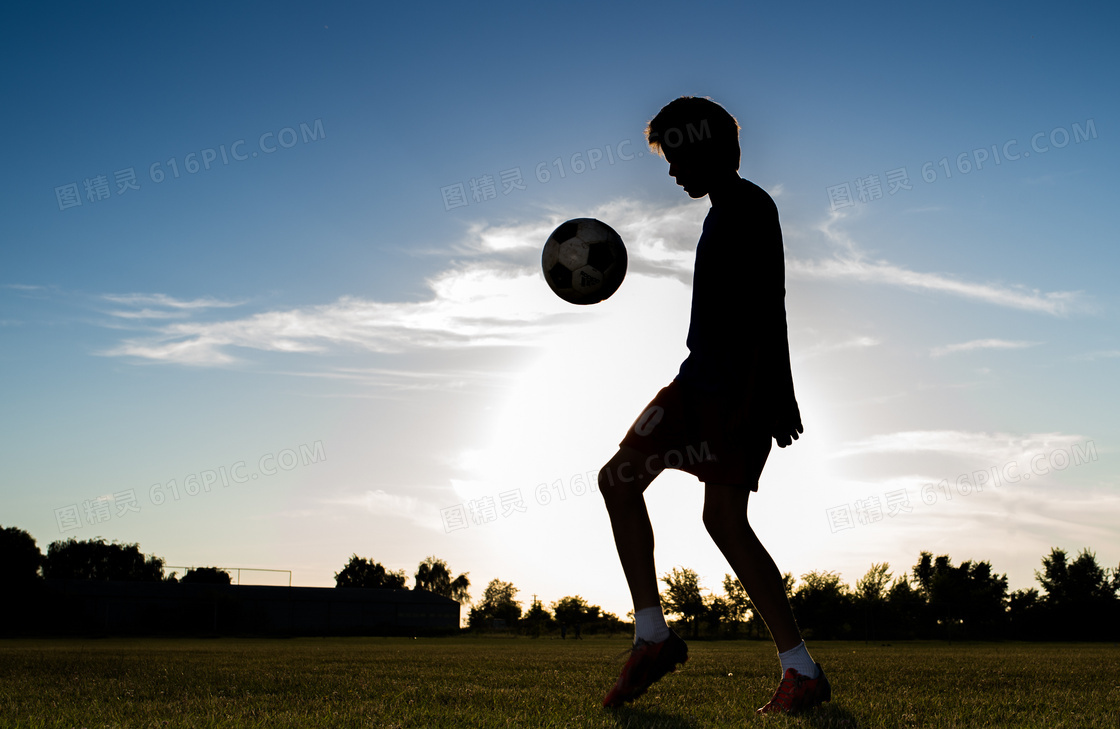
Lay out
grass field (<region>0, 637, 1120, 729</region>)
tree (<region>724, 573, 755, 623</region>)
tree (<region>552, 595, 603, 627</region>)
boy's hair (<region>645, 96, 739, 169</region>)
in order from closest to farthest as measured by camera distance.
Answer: grass field (<region>0, 637, 1120, 729</region>) < boy's hair (<region>645, 96, 739, 169</region>) < tree (<region>724, 573, 755, 623</region>) < tree (<region>552, 595, 603, 627</region>)

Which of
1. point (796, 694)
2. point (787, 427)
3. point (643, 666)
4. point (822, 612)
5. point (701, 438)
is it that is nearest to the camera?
point (796, 694)

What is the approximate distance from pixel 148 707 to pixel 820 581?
183ft

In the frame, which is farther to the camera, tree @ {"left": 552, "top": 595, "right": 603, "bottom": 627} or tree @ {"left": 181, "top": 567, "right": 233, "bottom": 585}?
tree @ {"left": 181, "top": 567, "right": 233, "bottom": 585}

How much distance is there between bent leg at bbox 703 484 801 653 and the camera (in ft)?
10.2

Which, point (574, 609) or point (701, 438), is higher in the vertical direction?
point (701, 438)

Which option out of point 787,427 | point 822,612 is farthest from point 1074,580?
point 787,427

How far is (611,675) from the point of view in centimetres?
549

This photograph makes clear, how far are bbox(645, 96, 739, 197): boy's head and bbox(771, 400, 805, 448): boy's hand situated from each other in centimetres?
105

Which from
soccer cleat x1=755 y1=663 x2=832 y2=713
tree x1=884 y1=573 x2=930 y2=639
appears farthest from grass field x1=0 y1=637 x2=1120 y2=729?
tree x1=884 y1=573 x2=930 y2=639

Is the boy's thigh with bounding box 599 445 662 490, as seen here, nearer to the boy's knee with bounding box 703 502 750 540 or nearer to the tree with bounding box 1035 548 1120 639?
the boy's knee with bounding box 703 502 750 540

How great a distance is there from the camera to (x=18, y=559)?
1742 inches

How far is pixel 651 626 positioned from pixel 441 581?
400 feet

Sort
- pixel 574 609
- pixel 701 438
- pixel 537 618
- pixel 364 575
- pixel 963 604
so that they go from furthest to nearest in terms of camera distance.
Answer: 1. pixel 364 575
2. pixel 574 609
3. pixel 537 618
4. pixel 963 604
5. pixel 701 438

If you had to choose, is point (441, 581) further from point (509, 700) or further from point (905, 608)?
point (509, 700)
